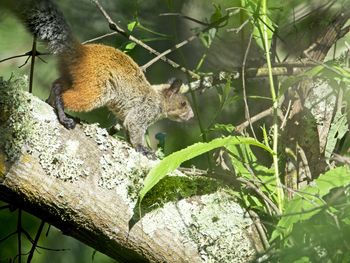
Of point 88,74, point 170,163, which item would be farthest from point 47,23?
point 170,163

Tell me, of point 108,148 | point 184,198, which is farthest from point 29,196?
point 184,198

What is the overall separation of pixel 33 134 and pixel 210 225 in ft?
2.42

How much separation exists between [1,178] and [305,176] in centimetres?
146

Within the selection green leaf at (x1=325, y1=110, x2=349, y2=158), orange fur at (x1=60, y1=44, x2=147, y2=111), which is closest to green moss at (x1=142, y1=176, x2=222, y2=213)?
green leaf at (x1=325, y1=110, x2=349, y2=158)

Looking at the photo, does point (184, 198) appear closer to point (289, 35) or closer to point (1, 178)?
point (1, 178)

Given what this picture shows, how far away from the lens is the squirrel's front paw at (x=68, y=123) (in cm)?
251

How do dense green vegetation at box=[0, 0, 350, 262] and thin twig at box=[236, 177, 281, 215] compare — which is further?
thin twig at box=[236, 177, 281, 215]

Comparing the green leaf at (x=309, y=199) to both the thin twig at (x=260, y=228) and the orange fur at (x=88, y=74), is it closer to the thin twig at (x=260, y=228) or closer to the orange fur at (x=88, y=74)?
the thin twig at (x=260, y=228)

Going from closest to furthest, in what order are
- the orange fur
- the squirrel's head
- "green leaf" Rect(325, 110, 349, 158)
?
"green leaf" Rect(325, 110, 349, 158)
the orange fur
the squirrel's head

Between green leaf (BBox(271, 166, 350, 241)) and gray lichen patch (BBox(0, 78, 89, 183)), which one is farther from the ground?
gray lichen patch (BBox(0, 78, 89, 183))

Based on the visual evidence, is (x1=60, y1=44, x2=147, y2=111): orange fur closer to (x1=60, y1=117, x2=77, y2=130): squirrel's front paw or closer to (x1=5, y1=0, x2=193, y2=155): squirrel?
(x1=5, y1=0, x2=193, y2=155): squirrel

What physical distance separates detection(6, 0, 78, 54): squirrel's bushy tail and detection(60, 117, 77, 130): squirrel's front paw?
0.91 meters

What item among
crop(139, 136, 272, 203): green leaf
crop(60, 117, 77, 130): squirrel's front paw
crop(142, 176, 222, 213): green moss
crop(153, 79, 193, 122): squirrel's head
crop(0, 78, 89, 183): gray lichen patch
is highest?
crop(153, 79, 193, 122): squirrel's head

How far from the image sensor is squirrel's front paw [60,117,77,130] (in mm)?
2511
